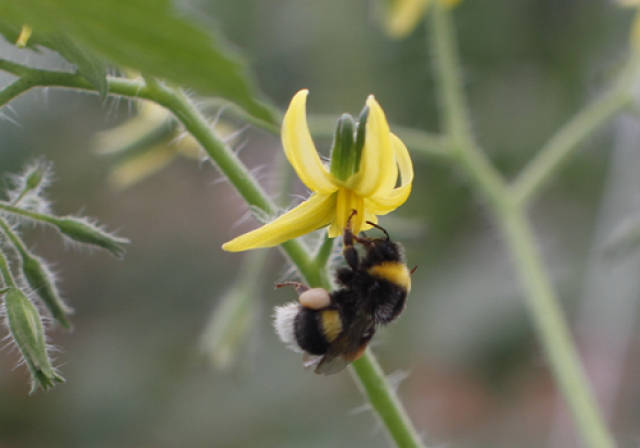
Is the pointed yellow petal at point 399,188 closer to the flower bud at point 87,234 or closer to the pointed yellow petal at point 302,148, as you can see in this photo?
the pointed yellow petal at point 302,148

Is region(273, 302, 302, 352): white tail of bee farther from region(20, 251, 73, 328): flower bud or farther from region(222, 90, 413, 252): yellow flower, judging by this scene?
region(20, 251, 73, 328): flower bud

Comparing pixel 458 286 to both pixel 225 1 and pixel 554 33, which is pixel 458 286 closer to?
pixel 554 33

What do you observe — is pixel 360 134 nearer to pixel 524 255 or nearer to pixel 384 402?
pixel 384 402

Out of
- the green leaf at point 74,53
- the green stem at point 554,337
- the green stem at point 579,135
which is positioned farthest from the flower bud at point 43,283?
the green stem at point 579,135

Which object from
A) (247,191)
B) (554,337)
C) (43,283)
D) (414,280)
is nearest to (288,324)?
(247,191)

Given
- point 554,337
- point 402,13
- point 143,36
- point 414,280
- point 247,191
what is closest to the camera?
point 143,36

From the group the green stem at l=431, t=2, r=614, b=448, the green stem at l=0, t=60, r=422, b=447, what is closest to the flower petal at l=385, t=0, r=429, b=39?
the green stem at l=431, t=2, r=614, b=448
